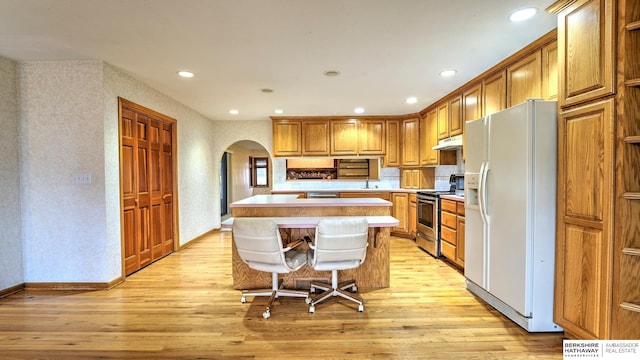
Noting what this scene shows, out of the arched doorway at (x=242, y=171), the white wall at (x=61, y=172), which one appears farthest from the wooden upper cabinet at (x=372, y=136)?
the white wall at (x=61, y=172)

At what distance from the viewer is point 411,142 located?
5.75 metres

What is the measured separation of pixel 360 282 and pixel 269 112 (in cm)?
351

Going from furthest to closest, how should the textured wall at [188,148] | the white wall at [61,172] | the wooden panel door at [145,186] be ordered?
the wooden panel door at [145,186]
the textured wall at [188,148]
the white wall at [61,172]

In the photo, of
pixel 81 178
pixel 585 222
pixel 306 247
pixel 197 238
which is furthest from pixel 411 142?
pixel 81 178

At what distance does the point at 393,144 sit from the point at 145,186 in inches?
170

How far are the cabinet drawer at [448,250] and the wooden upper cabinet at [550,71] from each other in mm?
2003

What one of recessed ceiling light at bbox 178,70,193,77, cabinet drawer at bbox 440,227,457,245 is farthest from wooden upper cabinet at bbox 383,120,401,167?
recessed ceiling light at bbox 178,70,193,77

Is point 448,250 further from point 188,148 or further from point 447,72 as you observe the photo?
point 188,148

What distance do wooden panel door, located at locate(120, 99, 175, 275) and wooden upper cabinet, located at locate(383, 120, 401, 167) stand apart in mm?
3854

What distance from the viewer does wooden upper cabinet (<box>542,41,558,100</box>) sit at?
245 centimetres

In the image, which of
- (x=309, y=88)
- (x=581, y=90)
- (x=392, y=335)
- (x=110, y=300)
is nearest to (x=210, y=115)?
(x=309, y=88)

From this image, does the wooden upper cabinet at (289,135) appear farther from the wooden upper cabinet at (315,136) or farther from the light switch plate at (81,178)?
the light switch plate at (81,178)

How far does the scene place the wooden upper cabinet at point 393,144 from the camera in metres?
5.89

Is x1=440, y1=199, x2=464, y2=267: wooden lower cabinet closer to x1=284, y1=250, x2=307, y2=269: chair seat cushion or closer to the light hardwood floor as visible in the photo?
the light hardwood floor
